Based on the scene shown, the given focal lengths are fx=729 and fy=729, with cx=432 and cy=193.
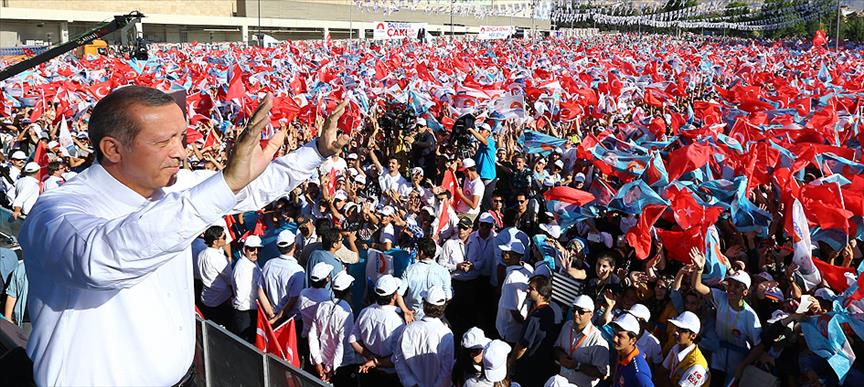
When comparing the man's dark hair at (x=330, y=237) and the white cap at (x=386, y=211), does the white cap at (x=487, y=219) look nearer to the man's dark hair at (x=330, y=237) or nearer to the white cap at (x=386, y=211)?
the white cap at (x=386, y=211)

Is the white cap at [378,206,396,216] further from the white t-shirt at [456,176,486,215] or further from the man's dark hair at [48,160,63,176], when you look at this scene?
the man's dark hair at [48,160,63,176]

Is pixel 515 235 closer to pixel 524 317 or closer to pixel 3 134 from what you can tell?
pixel 524 317

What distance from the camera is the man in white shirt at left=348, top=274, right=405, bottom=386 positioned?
16.0 feet

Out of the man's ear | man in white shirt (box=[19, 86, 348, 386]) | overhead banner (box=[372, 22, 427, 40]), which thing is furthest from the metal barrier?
overhead banner (box=[372, 22, 427, 40])

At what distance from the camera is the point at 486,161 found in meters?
9.79

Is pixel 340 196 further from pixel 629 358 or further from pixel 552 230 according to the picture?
pixel 629 358

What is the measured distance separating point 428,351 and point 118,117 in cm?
336

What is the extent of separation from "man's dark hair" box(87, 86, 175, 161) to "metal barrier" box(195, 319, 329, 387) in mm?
1936

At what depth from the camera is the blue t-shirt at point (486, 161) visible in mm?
9734

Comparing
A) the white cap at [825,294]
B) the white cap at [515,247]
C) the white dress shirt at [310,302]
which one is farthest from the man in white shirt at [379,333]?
the white cap at [825,294]

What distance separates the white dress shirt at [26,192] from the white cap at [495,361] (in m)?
5.95

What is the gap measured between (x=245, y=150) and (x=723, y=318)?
13.9ft

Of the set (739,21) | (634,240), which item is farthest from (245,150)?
(739,21)

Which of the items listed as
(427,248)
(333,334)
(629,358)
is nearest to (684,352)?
(629,358)
